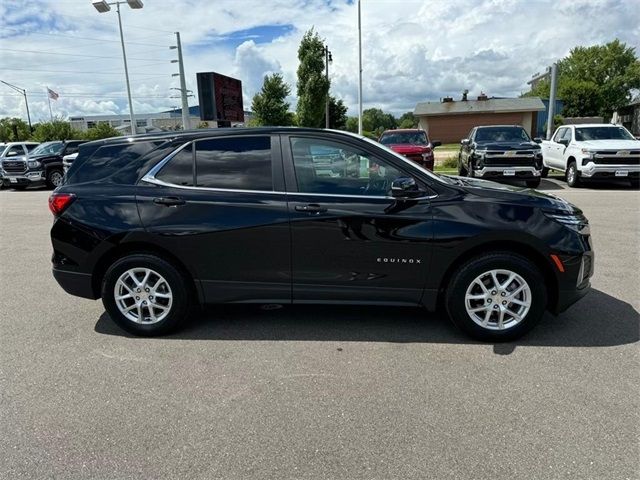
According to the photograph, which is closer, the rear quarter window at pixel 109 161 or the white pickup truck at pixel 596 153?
the rear quarter window at pixel 109 161

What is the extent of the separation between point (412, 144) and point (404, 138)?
0.62m

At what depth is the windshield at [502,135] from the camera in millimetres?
14805

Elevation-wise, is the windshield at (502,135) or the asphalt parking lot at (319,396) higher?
the windshield at (502,135)

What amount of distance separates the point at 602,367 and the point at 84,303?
4.75 m

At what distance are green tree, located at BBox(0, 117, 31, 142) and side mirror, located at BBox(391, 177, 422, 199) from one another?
69.7 meters

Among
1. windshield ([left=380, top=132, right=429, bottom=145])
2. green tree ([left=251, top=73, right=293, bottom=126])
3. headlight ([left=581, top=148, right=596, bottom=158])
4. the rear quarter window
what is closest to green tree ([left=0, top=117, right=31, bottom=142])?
green tree ([left=251, top=73, right=293, bottom=126])

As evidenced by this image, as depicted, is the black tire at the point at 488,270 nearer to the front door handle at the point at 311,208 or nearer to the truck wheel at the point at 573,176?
the front door handle at the point at 311,208

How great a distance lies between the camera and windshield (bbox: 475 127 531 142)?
14.8 metres

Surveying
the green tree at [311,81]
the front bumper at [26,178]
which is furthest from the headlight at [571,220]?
the green tree at [311,81]

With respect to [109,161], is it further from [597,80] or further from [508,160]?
[597,80]

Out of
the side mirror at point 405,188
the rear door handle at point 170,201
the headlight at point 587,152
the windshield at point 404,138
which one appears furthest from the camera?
the windshield at point 404,138

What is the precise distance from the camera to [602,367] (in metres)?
3.49

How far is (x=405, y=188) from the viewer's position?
3.79m

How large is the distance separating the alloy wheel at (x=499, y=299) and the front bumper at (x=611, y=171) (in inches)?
454
